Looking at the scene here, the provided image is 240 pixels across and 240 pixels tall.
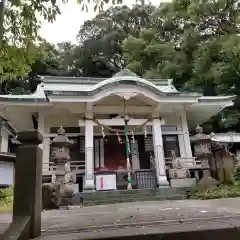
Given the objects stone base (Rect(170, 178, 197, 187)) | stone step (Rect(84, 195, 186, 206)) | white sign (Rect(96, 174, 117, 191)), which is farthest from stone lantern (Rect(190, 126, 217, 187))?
white sign (Rect(96, 174, 117, 191))

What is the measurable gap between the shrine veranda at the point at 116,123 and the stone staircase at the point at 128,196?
758 millimetres

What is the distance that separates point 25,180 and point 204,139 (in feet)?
31.3

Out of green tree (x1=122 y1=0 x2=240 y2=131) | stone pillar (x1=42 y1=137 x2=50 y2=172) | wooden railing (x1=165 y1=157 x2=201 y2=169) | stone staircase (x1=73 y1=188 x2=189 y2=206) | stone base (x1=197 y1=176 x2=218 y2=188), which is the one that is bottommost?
stone staircase (x1=73 y1=188 x2=189 y2=206)

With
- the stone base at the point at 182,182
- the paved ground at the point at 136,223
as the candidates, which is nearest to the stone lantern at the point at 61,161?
the paved ground at the point at 136,223

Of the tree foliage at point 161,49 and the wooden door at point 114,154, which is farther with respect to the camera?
the wooden door at point 114,154

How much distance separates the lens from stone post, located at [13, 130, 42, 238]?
8.97 ft

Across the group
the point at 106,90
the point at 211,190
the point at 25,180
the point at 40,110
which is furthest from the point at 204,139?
A: the point at 25,180

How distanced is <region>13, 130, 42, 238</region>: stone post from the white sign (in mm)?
8710

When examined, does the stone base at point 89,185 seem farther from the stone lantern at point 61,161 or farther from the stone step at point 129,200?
the stone step at point 129,200

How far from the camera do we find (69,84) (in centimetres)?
1684

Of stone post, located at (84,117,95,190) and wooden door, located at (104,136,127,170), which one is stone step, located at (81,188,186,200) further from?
wooden door, located at (104,136,127,170)

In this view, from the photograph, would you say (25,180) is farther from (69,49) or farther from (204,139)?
(69,49)

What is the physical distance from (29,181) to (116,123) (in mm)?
10643

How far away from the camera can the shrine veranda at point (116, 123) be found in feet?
39.9
